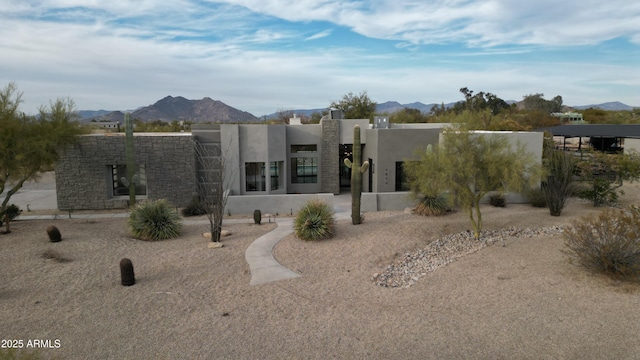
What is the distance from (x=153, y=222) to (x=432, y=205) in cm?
1134

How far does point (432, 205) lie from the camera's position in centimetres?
1841

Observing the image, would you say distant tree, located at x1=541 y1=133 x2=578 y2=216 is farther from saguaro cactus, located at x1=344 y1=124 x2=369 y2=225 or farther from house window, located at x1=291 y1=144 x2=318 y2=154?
house window, located at x1=291 y1=144 x2=318 y2=154

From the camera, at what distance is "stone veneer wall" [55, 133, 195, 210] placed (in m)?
21.4

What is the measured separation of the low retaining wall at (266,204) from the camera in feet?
66.5

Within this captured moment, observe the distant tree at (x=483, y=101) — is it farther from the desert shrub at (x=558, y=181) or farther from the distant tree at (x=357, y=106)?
the desert shrub at (x=558, y=181)

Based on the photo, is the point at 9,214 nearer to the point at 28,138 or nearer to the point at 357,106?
the point at 28,138

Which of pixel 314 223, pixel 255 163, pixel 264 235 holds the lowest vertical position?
pixel 264 235

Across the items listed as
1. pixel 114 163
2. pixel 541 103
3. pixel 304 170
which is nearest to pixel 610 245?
pixel 304 170

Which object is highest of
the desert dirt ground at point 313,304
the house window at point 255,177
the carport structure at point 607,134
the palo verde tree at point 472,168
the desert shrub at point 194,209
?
the carport structure at point 607,134

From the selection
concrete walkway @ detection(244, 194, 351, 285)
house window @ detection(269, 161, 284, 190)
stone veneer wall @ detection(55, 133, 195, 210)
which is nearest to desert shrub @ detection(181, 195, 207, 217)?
stone veneer wall @ detection(55, 133, 195, 210)

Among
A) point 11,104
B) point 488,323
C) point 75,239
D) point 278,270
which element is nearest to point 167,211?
point 75,239

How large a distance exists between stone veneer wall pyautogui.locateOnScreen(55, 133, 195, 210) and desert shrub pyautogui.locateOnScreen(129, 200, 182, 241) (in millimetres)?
5568

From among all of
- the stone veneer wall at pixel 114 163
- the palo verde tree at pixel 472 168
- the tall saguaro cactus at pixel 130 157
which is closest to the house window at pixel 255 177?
the stone veneer wall at pixel 114 163

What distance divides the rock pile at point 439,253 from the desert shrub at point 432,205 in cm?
276
